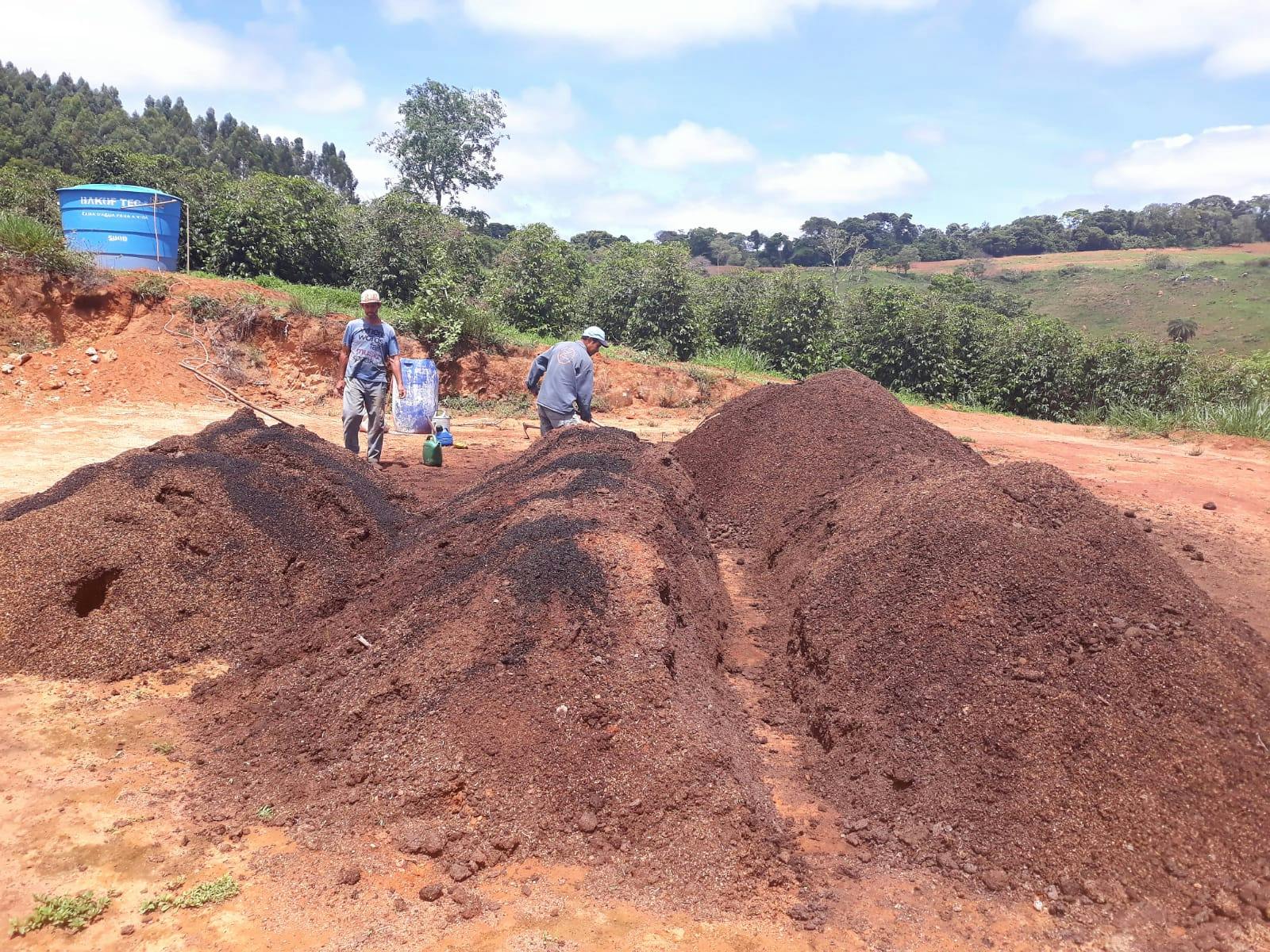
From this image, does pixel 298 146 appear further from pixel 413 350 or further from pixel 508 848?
pixel 508 848

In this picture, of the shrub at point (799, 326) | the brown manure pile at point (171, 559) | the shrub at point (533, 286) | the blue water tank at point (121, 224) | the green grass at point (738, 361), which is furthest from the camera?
the shrub at point (799, 326)

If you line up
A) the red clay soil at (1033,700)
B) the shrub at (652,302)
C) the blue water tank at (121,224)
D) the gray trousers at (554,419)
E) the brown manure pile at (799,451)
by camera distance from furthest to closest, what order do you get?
the shrub at (652,302) < the blue water tank at (121,224) < the gray trousers at (554,419) < the brown manure pile at (799,451) < the red clay soil at (1033,700)

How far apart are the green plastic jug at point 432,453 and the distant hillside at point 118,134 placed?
24988 mm

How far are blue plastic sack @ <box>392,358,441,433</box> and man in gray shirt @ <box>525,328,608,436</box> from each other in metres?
2.65

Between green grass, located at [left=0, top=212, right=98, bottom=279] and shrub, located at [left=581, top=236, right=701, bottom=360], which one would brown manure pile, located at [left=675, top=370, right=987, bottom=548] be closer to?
shrub, located at [left=581, top=236, right=701, bottom=360]

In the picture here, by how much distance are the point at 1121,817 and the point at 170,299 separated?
13.7 meters

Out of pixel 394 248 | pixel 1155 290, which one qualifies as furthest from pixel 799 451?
pixel 1155 290

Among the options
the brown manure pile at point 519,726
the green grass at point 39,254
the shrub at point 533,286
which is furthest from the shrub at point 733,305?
the brown manure pile at point 519,726

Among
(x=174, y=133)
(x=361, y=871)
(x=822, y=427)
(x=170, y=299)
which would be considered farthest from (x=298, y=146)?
(x=361, y=871)

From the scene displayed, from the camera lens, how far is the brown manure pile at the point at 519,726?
3078 millimetres

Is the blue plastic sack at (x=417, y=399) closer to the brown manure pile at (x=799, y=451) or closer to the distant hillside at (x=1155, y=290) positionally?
the brown manure pile at (x=799, y=451)

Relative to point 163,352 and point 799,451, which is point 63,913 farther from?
point 163,352

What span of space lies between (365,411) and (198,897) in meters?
5.56

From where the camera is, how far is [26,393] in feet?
36.0
